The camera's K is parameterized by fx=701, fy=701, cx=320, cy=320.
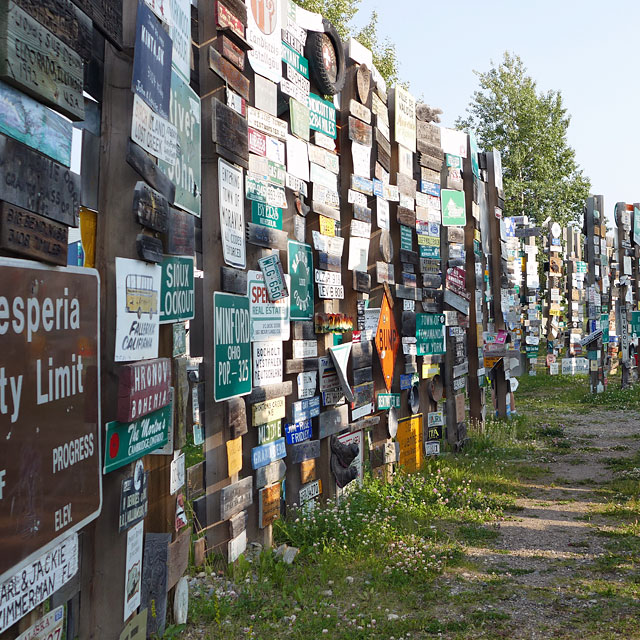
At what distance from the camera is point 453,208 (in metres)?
9.19

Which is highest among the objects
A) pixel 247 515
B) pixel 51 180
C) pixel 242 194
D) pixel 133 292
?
pixel 242 194

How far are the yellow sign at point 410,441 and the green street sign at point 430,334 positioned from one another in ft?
2.61

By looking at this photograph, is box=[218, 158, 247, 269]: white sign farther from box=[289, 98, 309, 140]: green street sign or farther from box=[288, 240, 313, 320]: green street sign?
box=[289, 98, 309, 140]: green street sign

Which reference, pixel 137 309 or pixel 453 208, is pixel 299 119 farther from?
pixel 453 208

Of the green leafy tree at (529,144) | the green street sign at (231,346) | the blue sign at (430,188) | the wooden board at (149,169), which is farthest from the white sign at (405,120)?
the green leafy tree at (529,144)

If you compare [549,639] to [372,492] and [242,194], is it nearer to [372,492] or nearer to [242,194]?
[372,492]

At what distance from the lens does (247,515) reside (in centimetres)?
494

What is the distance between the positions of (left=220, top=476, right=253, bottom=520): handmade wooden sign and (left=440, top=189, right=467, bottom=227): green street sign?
17.4 ft

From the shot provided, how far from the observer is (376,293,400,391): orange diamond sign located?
7148mm

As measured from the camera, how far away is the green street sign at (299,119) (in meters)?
5.54

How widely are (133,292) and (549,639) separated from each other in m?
2.97

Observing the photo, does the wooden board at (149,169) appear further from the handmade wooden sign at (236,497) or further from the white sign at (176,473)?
the handmade wooden sign at (236,497)

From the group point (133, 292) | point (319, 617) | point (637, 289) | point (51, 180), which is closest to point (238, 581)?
point (319, 617)

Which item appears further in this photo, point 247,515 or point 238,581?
point 247,515
